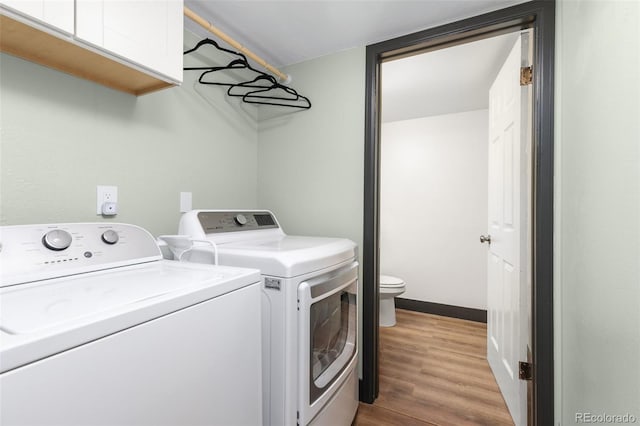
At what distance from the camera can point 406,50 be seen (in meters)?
1.80

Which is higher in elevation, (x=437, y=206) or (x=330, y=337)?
(x=437, y=206)

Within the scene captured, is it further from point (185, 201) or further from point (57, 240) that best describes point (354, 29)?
point (57, 240)

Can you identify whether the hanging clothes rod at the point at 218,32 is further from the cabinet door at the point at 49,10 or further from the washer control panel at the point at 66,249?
the washer control panel at the point at 66,249

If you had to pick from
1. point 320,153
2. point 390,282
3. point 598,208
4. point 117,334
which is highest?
point 320,153

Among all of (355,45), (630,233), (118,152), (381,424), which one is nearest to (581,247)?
(630,233)

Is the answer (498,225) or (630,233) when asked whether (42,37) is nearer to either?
(630,233)

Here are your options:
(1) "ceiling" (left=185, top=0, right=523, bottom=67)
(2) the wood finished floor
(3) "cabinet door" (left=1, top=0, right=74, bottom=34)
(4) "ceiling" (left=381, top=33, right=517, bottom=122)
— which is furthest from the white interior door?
(3) "cabinet door" (left=1, top=0, right=74, bottom=34)

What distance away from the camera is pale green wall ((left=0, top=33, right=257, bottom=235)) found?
1.07 metres

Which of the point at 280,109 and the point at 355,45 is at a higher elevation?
the point at 355,45

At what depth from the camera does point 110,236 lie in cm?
108

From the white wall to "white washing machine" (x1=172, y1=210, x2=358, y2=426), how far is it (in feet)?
6.86

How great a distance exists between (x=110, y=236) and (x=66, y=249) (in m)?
0.14

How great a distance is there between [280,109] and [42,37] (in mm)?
1387

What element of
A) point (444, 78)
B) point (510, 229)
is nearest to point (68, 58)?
point (510, 229)
